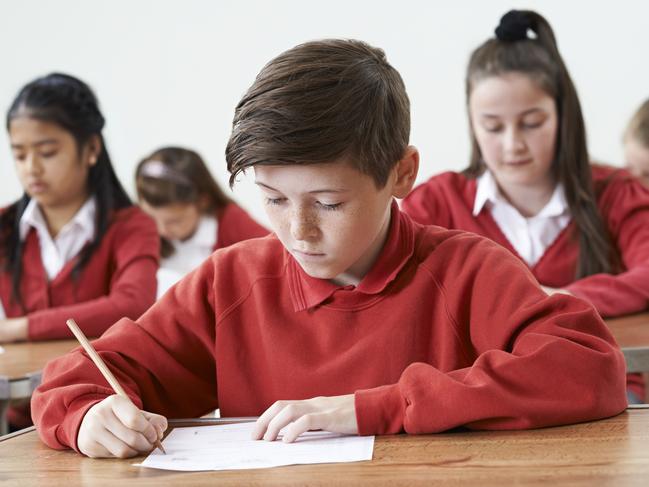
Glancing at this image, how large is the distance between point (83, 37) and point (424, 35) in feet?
5.11

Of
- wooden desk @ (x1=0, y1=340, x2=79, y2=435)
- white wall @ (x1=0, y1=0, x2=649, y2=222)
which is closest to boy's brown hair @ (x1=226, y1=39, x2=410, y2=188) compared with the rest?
wooden desk @ (x1=0, y1=340, x2=79, y2=435)

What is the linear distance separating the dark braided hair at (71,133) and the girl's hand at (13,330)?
312 millimetres

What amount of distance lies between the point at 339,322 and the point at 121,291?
4.85 feet

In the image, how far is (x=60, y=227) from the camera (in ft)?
9.54

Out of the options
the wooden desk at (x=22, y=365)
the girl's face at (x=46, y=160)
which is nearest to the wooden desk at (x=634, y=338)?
the wooden desk at (x=22, y=365)

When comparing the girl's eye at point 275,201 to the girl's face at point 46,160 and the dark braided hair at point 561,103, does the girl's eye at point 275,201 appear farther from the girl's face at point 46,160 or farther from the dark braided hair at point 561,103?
the girl's face at point 46,160

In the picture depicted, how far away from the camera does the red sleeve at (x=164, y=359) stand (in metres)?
1.35

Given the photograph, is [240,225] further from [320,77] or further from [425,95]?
[320,77]

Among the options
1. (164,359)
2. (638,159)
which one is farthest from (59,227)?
(638,159)

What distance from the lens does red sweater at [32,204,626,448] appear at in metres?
1.20

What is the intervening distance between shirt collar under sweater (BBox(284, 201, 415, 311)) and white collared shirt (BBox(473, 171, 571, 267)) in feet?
4.13

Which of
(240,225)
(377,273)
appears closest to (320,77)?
(377,273)

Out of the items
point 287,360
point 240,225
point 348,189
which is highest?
point 348,189

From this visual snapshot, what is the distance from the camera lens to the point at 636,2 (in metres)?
4.49
